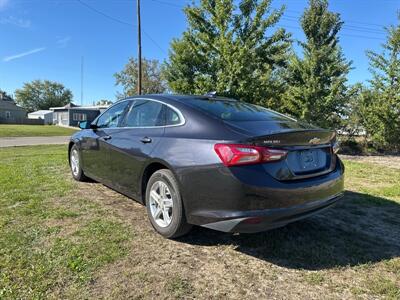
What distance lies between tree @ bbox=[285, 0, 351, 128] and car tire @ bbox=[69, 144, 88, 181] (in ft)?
34.5

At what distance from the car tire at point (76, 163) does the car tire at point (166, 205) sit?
8.28 feet

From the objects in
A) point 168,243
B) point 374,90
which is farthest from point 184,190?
point 374,90

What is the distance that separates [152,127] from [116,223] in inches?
46.5

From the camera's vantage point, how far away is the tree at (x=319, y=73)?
13.9 metres

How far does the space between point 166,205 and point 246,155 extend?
1.13 metres

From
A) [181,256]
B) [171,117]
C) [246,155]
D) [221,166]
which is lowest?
[181,256]

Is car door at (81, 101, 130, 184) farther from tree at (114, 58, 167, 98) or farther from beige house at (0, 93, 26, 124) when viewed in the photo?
beige house at (0, 93, 26, 124)

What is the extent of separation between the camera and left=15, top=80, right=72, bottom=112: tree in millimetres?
90188

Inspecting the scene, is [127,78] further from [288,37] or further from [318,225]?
[318,225]

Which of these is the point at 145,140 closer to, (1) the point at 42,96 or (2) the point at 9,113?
(2) the point at 9,113

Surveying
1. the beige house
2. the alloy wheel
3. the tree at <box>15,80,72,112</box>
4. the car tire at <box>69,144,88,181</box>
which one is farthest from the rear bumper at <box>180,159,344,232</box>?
the tree at <box>15,80,72,112</box>

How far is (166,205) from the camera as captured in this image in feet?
11.3

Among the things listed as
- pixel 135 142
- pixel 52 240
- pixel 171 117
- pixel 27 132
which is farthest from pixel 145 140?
pixel 27 132

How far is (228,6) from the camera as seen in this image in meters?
13.6
